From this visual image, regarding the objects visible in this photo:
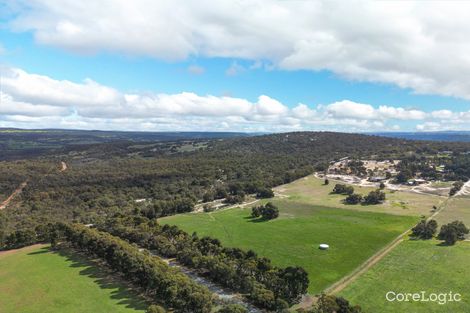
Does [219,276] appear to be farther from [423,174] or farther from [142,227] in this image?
[423,174]

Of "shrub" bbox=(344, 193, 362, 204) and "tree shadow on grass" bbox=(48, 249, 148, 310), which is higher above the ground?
"shrub" bbox=(344, 193, 362, 204)

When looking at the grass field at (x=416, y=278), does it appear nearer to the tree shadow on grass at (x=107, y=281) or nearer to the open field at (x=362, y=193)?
the open field at (x=362, y=193)

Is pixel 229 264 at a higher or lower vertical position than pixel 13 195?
lower

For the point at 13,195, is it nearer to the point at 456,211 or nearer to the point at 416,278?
the point at 416,278

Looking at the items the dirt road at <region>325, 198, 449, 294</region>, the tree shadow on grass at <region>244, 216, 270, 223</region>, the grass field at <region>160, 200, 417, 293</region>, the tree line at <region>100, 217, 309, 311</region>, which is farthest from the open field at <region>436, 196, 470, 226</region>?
the tree line at <region>100, 217, 309, 311</region>

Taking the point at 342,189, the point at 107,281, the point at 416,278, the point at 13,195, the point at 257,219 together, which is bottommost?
the point at 107,281

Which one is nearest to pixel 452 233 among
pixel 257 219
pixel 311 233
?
pixel 311 233

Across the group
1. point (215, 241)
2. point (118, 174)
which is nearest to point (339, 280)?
point (215, 241)

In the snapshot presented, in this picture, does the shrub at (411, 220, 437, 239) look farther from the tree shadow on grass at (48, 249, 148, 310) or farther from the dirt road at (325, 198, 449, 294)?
the tree shadow on grass at (48, 249, 148, 310)

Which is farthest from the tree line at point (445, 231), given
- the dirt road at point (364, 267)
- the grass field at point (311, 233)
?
the grass field at point (311, 233)
